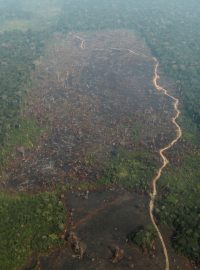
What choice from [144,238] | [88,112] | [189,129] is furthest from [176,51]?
[144,238]

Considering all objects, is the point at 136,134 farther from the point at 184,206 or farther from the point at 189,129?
the point at 184,206

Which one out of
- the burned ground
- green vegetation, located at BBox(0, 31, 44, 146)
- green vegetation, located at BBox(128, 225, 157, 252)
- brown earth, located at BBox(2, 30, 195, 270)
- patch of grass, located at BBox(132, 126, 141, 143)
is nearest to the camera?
green vegetation, located at BBox(128, 225, 157, 252)

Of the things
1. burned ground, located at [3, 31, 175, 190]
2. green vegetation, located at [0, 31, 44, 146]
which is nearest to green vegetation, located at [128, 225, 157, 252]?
burned ground, located at [3, 31, 175, 190]

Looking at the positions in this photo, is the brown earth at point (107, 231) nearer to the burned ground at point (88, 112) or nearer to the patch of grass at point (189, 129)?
the burned ground at point (88, 112)

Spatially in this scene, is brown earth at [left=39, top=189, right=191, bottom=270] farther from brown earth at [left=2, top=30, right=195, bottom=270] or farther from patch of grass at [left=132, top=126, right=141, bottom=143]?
patch of grass at [left=132, top=126, right=141, bottom=143]

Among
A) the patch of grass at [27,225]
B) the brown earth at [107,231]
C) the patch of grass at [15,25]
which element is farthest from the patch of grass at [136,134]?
the patch of grass at [15,25]
